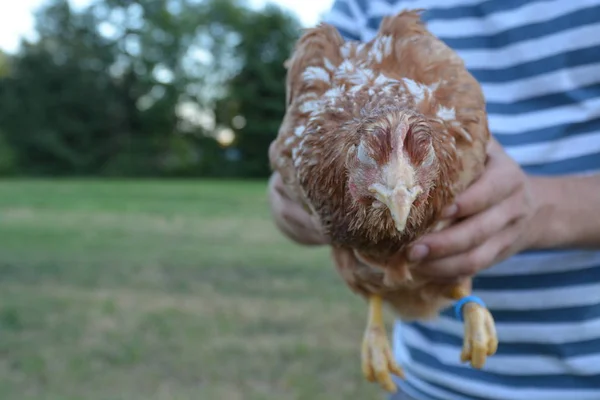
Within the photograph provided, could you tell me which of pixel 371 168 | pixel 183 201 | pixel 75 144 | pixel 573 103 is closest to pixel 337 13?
pixel 573 103

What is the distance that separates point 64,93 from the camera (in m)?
33.9

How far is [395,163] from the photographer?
141 centimetres

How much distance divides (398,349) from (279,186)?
834 millimetres

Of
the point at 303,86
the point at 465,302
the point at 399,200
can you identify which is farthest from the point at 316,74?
the point at 465,302

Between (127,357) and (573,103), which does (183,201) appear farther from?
(573,103)

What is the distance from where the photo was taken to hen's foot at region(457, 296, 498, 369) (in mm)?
1795

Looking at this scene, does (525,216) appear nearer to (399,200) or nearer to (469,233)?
(469,233)

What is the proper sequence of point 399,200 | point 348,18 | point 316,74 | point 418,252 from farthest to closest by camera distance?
point 348,18, point 316,74, point 418,252, point 399,200

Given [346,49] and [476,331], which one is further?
[346,49]

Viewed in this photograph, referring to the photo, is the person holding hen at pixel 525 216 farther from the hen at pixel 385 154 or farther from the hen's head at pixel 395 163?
the hen's head at pixel 395 163

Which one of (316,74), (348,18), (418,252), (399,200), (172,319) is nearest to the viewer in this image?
(399,200)

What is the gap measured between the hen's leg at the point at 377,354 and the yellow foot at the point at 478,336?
0.85 ft

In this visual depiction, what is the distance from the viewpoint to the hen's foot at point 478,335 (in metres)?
1.79

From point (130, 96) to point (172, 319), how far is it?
31.1 metres
